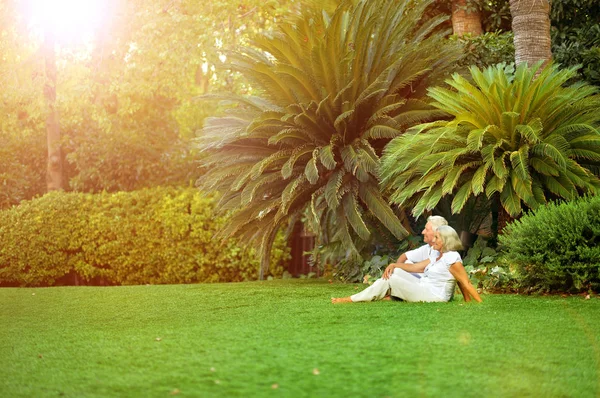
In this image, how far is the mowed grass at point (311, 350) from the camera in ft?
16.1

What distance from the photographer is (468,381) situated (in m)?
4.94

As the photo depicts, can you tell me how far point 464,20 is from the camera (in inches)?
635

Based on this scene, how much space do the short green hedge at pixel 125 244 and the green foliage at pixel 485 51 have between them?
490 centimetres

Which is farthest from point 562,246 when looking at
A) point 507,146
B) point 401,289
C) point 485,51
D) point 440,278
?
point 485,51

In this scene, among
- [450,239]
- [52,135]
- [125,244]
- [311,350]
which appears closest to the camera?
[311,350]

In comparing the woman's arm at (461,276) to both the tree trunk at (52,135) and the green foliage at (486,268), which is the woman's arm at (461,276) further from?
the tree trunk at (52,135)

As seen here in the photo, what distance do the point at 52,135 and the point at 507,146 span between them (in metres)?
12.0

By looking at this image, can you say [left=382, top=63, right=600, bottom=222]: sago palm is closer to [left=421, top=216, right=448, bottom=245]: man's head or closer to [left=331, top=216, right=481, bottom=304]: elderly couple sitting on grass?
[left=421, top=216, right=448, bottom=245]: man's head

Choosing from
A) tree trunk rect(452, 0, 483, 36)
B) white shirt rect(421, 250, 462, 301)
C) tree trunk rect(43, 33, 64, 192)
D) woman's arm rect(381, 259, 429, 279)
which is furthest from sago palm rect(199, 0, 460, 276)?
tree trunk rect(43, 33, 64, 192)

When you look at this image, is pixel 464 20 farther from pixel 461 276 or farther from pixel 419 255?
pixel 461 276

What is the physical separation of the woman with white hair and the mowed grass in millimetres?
259

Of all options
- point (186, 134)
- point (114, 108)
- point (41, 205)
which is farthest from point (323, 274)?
point (114, 108)

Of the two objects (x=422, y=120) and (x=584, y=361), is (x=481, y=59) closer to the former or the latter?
(x=422, y=120)

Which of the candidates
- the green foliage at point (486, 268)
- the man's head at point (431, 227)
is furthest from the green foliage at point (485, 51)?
the man's head at point (431, 227)
